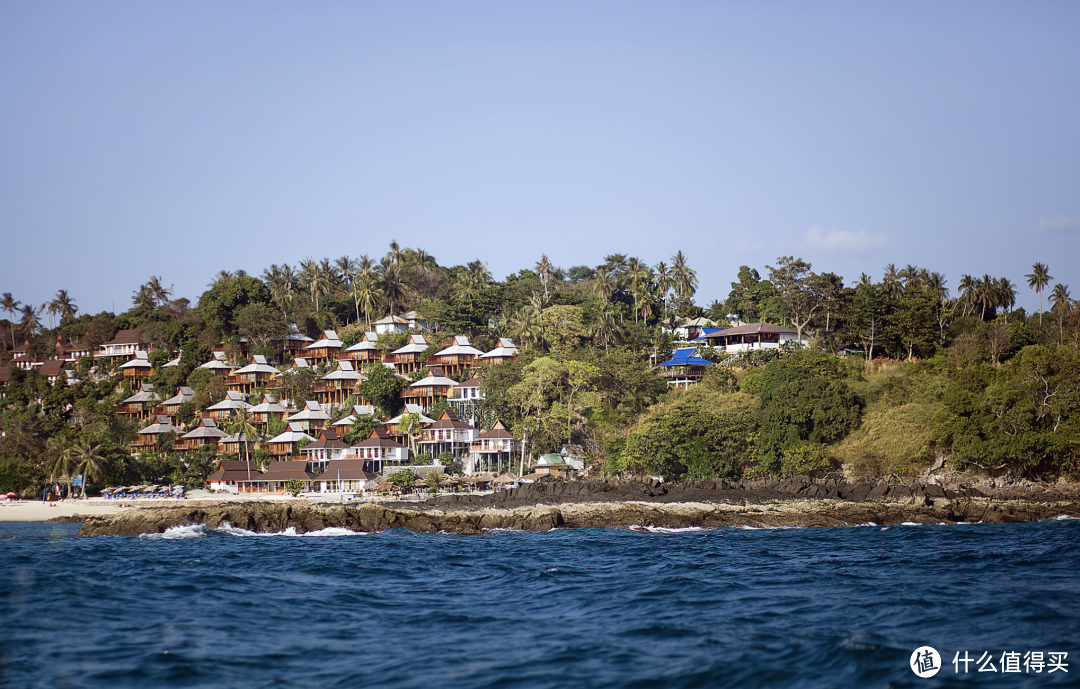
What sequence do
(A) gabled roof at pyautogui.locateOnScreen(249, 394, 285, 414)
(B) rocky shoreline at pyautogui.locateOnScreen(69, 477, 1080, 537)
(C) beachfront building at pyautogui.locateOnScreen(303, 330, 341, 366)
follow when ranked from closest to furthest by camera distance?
(B) rocky shoreline at pyautogui.locateOnScreen(69, 477, 1080, 537), (A) gabled roof at pyautogui.locateOnScreen(249, 394, 285, 414), (C) beachfront building at pyautogui.locateOnScreen(303, 330, 341, 366)

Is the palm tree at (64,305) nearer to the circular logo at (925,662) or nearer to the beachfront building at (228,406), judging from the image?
the beachfront building at (228,406)

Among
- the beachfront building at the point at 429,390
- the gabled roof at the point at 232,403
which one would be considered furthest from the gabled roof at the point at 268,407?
the beachfront building at the point at 429,390

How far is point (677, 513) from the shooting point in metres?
43.2

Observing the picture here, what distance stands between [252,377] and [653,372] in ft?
154

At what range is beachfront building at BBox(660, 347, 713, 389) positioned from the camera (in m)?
74.9

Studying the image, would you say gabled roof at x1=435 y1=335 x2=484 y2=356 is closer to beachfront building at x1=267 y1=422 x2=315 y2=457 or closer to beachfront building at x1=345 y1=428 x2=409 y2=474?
beachfront building at x1=345 y1=428 x2=409 y2=474

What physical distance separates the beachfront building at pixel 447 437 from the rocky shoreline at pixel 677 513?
24277 mm

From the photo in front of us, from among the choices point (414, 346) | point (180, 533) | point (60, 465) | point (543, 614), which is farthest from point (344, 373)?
point (543, 614)

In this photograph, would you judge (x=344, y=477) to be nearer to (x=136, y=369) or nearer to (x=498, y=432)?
(x=498, y=432)

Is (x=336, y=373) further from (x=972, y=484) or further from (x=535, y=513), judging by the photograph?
(x=972, y=484)

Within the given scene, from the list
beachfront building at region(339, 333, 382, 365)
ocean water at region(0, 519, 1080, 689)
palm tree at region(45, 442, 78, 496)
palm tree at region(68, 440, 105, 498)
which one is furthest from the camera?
beachfront building at region(339, 333, 382, 365)

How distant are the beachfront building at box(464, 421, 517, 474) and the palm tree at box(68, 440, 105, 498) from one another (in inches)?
1171

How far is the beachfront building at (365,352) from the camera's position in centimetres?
9294

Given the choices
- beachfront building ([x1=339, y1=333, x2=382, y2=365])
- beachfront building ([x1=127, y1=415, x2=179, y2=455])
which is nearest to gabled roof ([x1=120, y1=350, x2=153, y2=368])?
beachfront building ([x1=127, y1=415, x2=179, y2=455])
